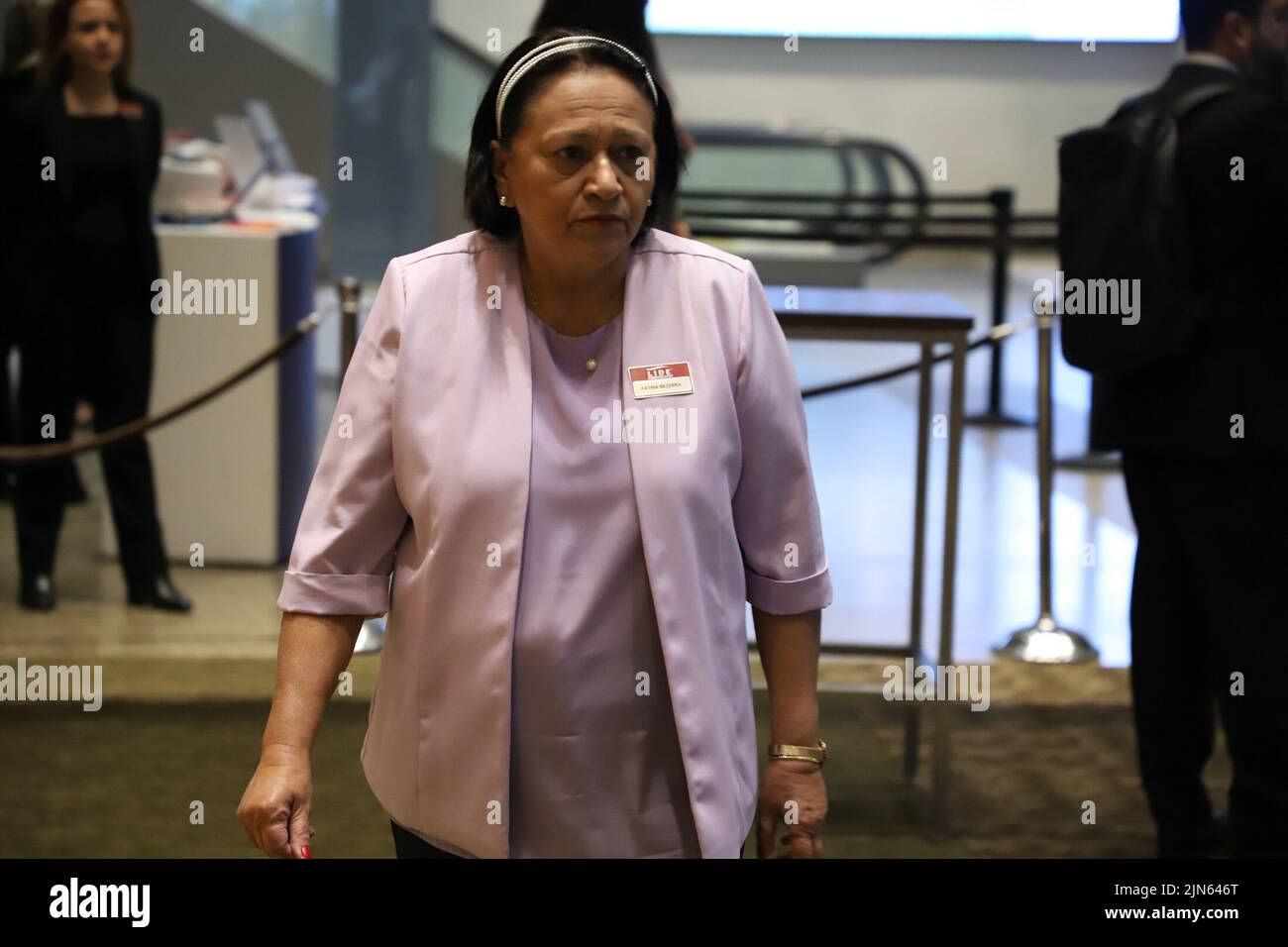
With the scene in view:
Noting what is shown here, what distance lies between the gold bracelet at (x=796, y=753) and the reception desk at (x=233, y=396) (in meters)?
4.11

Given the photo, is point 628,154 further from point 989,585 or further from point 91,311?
point 989,585

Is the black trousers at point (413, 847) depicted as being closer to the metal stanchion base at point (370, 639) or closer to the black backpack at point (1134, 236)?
the black backpack at point (1134, 236)

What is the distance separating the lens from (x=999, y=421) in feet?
27.7

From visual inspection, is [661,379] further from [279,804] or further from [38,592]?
[38,592]

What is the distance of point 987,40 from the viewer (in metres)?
15.2

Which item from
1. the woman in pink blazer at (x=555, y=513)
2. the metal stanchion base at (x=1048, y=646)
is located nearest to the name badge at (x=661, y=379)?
the woman in pink blazer at (x=555, y=513)

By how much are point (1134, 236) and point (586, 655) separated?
197 cm

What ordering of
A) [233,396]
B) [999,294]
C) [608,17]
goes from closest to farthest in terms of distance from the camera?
[608,17] < [233,396] < [999,294]

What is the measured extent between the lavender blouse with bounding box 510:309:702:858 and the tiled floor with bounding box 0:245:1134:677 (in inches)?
125

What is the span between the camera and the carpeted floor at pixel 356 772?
3865 millimetres

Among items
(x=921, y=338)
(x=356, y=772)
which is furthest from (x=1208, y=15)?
(x=356, y=772)

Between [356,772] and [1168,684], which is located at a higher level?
[1168,684]

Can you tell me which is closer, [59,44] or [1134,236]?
[1134,236]
